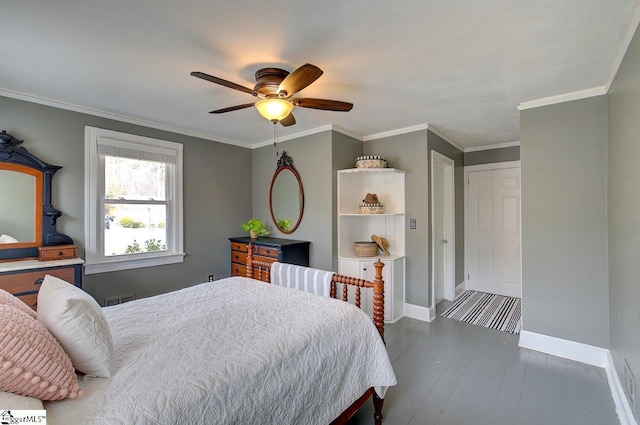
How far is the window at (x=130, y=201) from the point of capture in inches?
121

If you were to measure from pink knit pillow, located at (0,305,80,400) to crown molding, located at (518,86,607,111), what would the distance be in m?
3.65

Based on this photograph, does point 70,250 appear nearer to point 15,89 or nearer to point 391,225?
point 15,89

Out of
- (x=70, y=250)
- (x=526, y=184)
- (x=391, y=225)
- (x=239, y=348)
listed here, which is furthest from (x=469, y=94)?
(x=70, y=250)

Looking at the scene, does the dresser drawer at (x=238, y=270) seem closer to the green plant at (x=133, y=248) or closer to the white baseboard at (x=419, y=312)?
the green plant at (x=133, y=248)

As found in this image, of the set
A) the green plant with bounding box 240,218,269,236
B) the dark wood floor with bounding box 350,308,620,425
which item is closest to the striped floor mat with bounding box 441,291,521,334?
the dark wood floor with bounding box 350,308,620,425

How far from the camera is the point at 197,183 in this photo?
3.93 m

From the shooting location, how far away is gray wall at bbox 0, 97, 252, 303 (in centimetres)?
279

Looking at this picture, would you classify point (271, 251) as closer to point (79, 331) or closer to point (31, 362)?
point (79, 331)

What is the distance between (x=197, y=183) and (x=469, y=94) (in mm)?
3327

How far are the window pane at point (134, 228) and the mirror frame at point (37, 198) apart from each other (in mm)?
408

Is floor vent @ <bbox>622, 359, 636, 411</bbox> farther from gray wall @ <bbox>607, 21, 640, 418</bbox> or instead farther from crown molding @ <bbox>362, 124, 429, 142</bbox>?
crown molding @ <bbox>362, 124, 429, 142</bbox>

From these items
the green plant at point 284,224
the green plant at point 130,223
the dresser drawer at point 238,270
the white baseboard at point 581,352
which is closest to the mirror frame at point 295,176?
the green plant at point 284,224

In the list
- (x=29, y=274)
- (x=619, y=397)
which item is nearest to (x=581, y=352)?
(x=619, y=397)

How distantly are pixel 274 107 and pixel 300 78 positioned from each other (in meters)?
0.35
